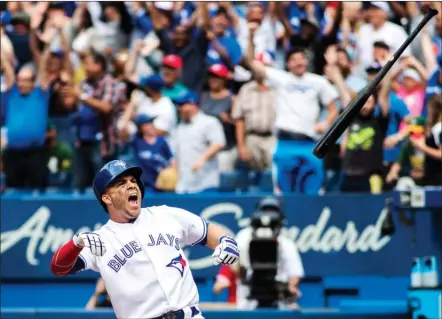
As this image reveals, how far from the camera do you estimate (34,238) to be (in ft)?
41.2

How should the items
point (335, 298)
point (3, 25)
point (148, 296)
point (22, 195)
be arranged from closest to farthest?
1. point (148, 296)
2. point (335, 298)
3. point (22, 195)
4. point (3, 25)

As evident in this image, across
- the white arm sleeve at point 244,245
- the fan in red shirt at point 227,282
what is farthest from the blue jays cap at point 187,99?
the fan in red shirt at point 227,282

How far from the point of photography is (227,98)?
1287 centimetres

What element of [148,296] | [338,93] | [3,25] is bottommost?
[148,296]

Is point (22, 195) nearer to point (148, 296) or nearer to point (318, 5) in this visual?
point (318, 5)

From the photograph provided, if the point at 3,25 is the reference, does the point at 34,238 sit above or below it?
below

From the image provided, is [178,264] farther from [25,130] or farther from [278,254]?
[25,130]

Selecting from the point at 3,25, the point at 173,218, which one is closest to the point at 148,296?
the point at 173,218

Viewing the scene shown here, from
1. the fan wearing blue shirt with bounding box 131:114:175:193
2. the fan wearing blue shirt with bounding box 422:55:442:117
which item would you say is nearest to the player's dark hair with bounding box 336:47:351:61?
the fan wearing blue shirt with bounding box 422:55:442:117

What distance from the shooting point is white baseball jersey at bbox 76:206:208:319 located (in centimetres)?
677

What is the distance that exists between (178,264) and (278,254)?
4294 millimetres

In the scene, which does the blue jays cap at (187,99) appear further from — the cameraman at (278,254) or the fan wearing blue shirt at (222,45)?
the cameraman at (278,254)

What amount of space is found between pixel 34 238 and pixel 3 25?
107 inches

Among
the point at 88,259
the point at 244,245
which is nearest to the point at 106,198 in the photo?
the point at 88,259
